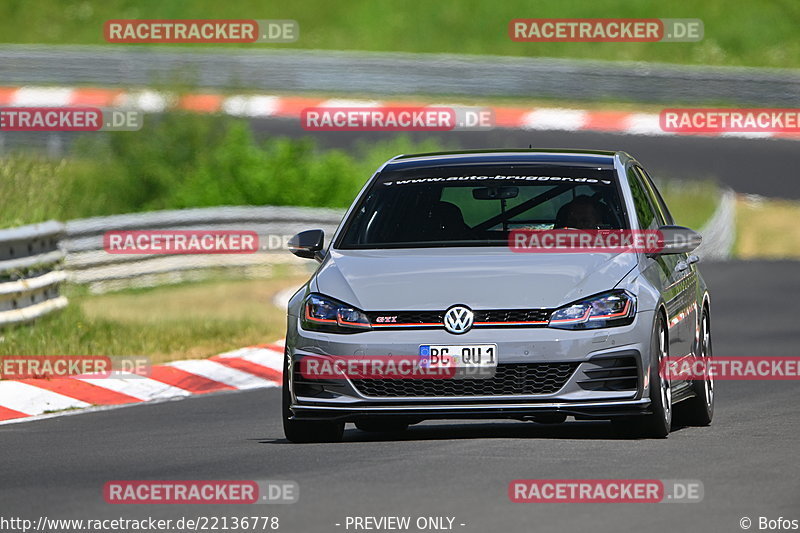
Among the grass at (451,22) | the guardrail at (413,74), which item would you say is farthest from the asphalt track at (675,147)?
the grass at (451,22)

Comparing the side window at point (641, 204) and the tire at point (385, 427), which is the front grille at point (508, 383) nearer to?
the tire at point (385, 427)

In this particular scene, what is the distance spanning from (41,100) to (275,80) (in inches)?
200

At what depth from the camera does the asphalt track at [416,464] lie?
25.3ft

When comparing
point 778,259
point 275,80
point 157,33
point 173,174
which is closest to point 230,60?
point 275,80

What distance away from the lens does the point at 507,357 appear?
9.66 meters

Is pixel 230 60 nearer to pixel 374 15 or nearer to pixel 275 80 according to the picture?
pixel 275 80

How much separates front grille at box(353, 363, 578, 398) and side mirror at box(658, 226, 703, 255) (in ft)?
3.94

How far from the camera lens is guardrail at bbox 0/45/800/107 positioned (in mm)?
38281

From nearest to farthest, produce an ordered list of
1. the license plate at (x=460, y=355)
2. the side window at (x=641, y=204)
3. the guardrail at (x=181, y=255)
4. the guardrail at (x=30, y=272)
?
the license plate at (x=460, y=355) → the side window at (x=641, y=204) → the guardrail at (x=30, y=272) → the guardrail at (x=181, y=255)

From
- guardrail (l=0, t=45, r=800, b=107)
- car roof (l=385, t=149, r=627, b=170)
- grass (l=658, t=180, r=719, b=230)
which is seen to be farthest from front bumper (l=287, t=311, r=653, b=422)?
guardrail (l=0, t=45, r=800, b=107)

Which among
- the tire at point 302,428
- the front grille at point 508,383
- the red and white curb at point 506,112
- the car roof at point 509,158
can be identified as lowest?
the tire at point 302,428

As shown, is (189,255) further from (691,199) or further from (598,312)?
(598,312)

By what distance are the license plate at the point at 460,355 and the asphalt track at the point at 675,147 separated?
23.8 meters

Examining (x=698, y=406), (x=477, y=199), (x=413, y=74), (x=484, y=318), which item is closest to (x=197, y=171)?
(x=413, y=74)
